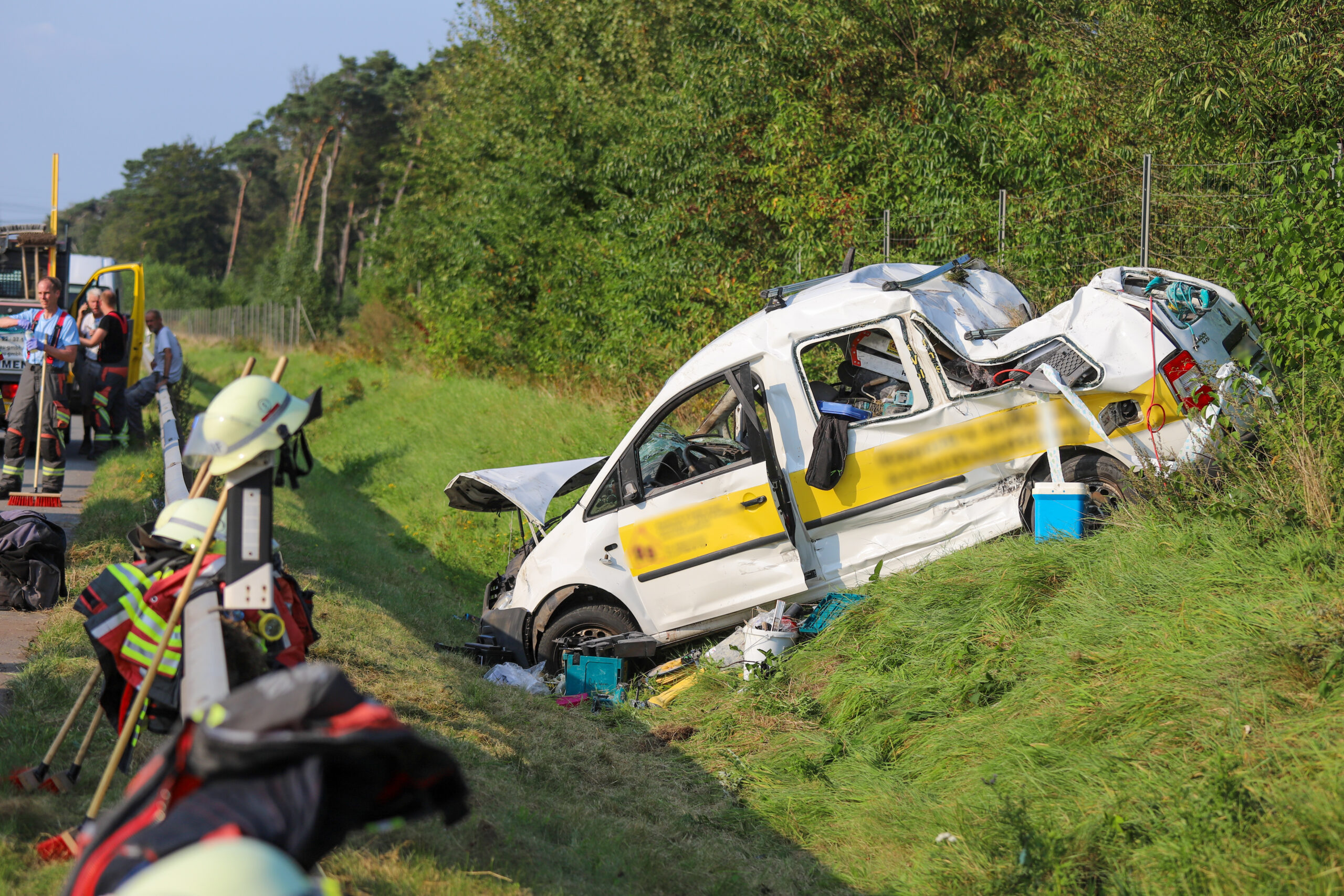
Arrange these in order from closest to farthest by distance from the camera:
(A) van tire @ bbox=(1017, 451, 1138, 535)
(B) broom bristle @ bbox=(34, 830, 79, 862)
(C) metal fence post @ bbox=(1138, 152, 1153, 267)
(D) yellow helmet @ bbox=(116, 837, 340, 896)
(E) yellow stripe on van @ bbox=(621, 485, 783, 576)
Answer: (D) yellow helmet @ bbox=(116, 837, 340, 896), (B) broom bristle @ bbox=(34, 830, 79, 862), (A) van tire @ bbox=(1017, 451, 1138, 535), (E) yellow stripe on van @ bbox=(621, 485, 783, 576), (C) metal fence post @ bbox=(1138, 152, 1153, 267)

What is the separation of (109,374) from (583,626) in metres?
6.86

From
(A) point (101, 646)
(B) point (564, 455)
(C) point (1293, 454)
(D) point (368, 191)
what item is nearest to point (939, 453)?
(C) point (1293, 454)

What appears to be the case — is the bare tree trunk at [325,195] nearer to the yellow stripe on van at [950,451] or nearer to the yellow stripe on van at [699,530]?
the yellow stripe on van at [699,530]

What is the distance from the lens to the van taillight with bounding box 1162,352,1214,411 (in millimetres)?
6648

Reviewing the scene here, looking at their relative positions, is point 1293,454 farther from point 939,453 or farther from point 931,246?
point 931,246

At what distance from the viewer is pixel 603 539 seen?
7.68 metres

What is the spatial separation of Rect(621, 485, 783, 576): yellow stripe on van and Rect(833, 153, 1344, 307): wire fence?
4.03 metres

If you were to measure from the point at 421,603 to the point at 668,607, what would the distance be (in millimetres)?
3407

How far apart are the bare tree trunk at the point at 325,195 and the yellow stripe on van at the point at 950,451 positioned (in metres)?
48.5

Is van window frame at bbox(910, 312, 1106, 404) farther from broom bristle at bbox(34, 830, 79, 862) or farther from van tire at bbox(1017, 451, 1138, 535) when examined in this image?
broom bristle at bbox(34, 830, 79, 862)

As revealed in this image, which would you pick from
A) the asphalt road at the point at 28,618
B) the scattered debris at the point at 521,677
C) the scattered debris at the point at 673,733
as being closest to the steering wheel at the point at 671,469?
the scattered debris at the point at 521,677

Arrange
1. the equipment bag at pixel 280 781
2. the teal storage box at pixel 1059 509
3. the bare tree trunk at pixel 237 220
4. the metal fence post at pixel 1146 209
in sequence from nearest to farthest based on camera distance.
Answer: the equipment bag at pixel 280 781 < the teal storage box at pixel 1059 509 < the metal fence post at pixel 1146 209 < the bare tree trunk at pixel 237 220

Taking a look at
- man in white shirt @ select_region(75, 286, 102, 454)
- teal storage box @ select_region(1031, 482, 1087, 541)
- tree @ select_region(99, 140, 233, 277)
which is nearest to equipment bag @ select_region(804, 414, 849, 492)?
teal storage box @ select_region(1031, 482, 1087, 541)

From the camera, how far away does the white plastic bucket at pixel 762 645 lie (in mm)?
7020
